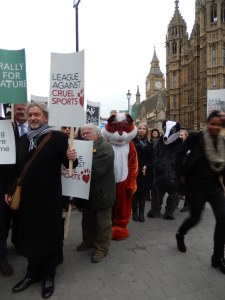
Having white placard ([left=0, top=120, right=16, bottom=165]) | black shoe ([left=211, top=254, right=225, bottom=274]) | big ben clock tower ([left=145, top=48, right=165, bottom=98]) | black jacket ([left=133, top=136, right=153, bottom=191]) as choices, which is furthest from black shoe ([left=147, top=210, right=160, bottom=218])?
big ben clock tower ([left=145, top=48, right=165, bottom=98])

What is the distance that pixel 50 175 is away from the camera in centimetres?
328

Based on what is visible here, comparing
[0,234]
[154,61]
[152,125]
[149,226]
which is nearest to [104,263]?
[0,234]

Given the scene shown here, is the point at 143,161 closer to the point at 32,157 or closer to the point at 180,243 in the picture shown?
the point at 180,243

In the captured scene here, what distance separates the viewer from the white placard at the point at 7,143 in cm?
358

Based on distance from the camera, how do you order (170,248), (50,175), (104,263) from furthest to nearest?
(170,248), (104,263), (50,175)

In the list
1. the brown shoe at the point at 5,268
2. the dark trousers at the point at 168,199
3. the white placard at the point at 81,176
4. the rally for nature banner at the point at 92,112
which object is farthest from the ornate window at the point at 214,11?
the brown shoe at the point at 5,268

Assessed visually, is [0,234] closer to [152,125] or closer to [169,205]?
[169,205]

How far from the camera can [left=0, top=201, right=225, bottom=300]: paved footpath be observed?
129 inches

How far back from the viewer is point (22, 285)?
340 centimetres

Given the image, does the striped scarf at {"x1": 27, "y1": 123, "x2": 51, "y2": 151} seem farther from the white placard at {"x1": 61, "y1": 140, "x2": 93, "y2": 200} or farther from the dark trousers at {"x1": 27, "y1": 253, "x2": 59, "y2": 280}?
the dark trousers at {"x1": 27, "y1": 253, "x2": 59, "y2": 280}

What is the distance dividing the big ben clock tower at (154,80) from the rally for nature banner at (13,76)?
110 metres

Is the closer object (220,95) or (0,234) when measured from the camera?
(0,234)

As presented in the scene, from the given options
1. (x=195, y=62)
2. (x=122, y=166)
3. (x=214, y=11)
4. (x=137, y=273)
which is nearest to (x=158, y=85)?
(x=195, y=62)

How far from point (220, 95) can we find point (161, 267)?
5276mm
